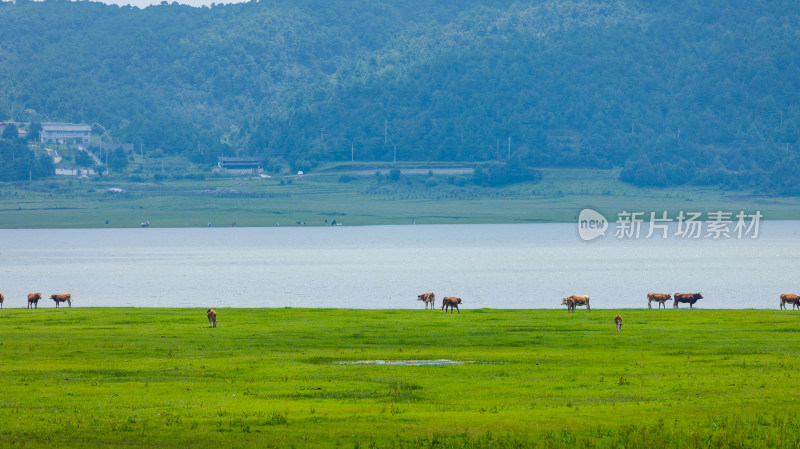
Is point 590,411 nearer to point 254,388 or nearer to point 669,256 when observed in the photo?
point 254,388

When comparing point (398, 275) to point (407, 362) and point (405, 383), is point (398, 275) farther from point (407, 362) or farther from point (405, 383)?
point (405, 383)

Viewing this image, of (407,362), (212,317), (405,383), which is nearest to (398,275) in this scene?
(212,317)

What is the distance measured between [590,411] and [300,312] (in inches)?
1239

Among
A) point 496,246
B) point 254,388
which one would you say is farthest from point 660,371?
point 496,246

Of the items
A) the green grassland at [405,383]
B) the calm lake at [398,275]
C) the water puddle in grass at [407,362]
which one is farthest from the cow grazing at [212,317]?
the calm lake at [398,275]

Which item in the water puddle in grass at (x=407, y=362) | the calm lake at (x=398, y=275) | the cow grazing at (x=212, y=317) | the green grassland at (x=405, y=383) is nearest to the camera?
the green grassland at (x=405, y=383)

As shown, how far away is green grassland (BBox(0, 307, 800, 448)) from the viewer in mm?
22953

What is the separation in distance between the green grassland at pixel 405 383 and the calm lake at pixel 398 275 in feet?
80.4

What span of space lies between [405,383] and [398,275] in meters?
78.3

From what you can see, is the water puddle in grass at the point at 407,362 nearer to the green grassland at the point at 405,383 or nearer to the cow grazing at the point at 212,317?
the green grassland at the point at 405,383

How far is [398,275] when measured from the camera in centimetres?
10838

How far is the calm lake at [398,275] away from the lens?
78.7m

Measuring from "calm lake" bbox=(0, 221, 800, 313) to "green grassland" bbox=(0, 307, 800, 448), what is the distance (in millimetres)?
24506

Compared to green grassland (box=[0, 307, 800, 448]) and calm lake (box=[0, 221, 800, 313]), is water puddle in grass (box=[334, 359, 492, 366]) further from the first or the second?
calm lake (box=[0, 221, 800, 313])
